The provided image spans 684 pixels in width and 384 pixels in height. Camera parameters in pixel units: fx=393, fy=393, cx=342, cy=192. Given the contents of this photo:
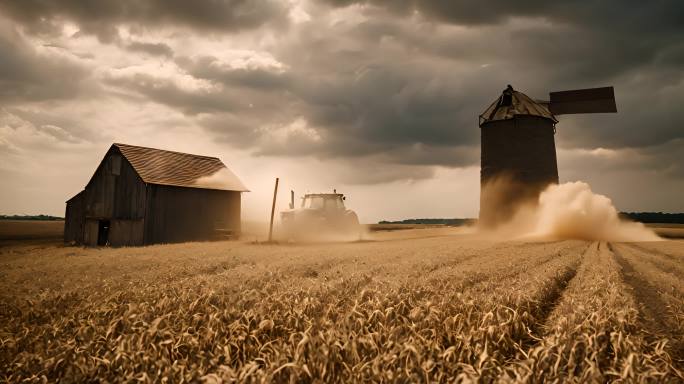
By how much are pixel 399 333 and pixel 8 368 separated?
3.93 meters

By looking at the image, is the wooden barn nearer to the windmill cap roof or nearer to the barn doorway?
the barn doorway

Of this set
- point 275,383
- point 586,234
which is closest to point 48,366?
point 275,383

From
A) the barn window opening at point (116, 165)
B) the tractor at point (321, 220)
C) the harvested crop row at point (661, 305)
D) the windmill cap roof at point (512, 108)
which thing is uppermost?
the windmill cap roof at point (512, 108)

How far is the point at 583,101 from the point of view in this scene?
3450 centimetres

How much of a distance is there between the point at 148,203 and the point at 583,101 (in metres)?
36.3

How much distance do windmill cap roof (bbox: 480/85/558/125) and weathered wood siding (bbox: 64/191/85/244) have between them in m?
32.4

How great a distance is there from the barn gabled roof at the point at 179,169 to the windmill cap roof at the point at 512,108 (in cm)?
2144

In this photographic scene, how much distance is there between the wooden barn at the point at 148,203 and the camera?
26875 millimetres

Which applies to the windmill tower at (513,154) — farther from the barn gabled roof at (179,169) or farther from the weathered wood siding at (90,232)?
the weathered wood siding at (90,232)

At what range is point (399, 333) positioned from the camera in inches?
162

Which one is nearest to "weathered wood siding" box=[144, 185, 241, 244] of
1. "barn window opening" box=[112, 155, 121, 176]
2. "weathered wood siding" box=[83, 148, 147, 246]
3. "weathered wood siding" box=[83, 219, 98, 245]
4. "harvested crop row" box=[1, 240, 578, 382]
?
"weathered wood siding" box=[83, 148, 147, 246]

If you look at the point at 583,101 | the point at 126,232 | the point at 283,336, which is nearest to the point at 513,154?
the point at 583,101

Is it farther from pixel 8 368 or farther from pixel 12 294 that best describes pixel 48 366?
pixel 12 294

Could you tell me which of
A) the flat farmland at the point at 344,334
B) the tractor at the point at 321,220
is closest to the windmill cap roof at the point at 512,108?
the tractor at the point at 321,220
